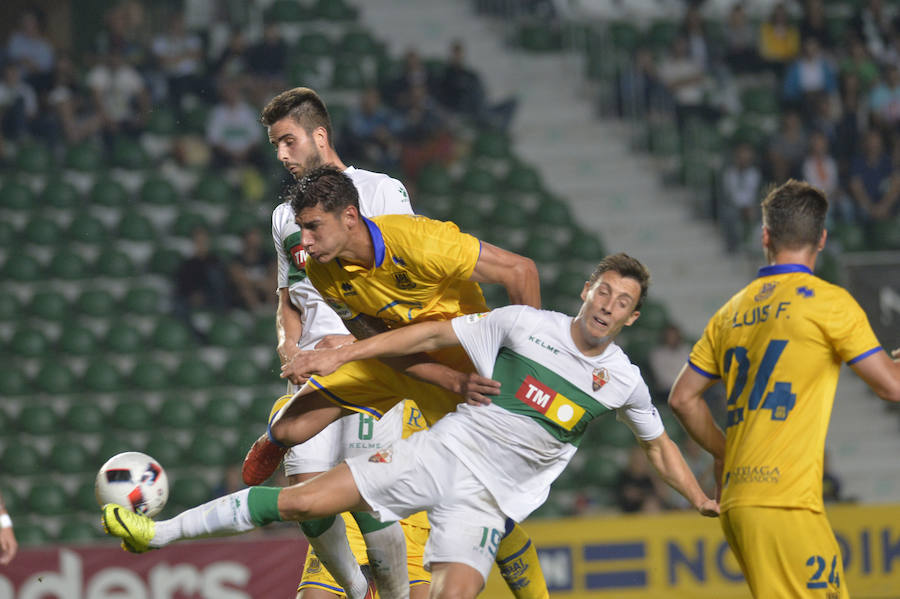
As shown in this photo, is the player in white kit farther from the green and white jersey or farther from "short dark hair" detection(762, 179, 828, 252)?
"short dark hair" detection(762, 179, 828, 252)

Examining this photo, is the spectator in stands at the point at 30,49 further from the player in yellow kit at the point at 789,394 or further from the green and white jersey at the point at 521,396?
the player in yellow kit at the point at 789,394

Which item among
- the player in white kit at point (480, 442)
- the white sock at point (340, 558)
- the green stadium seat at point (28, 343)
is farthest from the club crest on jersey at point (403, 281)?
the green stadium seat at point (28, 343)

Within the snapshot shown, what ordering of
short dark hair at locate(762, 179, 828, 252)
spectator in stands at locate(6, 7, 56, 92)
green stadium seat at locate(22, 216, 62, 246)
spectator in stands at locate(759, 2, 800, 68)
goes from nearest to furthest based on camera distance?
short dark hair at locate(762, 179, 828, 252) → green stadium seat at locate(22, 216, 62, 246) → spectator in stands at locate(6, 7, 56, 92) → spectator in stands at locate(759, 2, 800, 68)

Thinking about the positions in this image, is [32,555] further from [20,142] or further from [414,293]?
[20,142]

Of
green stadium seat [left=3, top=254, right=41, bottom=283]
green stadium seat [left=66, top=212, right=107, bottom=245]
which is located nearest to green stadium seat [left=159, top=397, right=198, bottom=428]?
green stadium seat [left=3, top=254, right=41, bottom=283]

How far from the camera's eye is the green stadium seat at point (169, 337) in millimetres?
12242

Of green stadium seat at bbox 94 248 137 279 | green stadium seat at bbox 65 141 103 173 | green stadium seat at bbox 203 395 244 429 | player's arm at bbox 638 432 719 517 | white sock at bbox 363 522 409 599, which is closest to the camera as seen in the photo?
player's arm at bbox 638 432 719 517

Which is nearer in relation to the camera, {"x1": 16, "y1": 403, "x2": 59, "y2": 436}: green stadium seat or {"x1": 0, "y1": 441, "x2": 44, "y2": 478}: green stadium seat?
{"x1": 0, "y1": 441, "x2": 44, "y2": 478}: green stadium seat

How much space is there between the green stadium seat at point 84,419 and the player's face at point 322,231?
23.1ft

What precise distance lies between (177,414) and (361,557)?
5.47 meters

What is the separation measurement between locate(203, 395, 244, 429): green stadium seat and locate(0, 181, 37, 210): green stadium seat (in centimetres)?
333

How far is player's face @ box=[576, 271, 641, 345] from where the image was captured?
17.4ft

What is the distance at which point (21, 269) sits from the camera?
1262 centimetres

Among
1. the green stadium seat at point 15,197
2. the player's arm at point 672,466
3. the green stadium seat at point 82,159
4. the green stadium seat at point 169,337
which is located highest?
the green stadium seat at point 82,159
